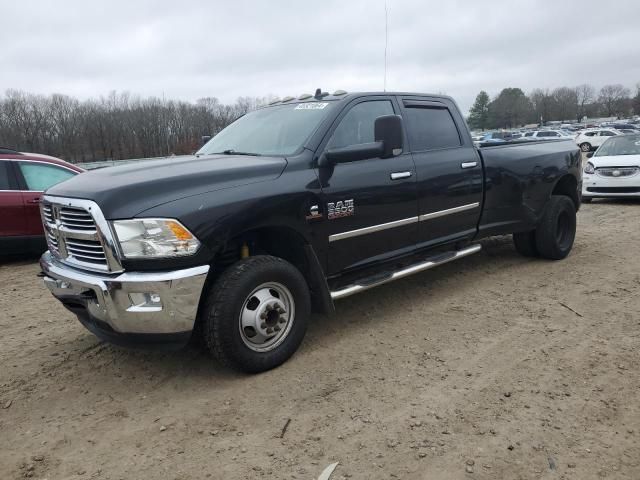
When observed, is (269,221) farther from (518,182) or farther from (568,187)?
(568,187)

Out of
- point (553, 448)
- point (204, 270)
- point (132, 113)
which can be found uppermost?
point (132, 113)

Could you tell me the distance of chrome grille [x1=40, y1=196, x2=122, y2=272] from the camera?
3.05 metres

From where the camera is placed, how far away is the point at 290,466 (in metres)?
2.56

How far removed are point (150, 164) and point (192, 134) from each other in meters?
48.5

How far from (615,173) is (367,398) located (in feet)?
33.5

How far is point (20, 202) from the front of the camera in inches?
274

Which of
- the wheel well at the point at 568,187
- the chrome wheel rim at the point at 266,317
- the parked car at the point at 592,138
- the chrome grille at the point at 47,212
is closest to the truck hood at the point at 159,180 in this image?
the chrome grille at the point at 47,212

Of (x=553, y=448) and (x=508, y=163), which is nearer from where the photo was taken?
(x=553, y=448)

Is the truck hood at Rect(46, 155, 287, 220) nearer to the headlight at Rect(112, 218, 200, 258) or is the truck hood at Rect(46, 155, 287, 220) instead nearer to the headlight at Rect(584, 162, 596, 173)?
the headlight at Rect(112, 218, 200, 258)

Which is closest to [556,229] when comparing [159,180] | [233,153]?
[233,153]

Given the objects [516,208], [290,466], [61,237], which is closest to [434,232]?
[516,208]

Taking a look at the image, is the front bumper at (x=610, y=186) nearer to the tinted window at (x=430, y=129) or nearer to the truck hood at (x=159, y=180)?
the tinted window at (x=430, y=129)

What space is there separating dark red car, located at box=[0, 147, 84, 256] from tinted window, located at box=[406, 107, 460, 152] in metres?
5.22

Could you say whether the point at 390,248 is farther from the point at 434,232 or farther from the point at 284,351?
the point at 284,351
